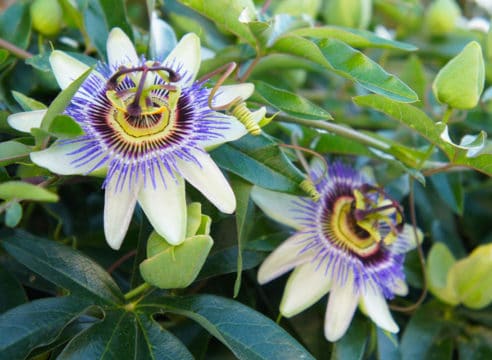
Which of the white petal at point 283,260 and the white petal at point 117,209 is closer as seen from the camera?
the white petal at point 117,209

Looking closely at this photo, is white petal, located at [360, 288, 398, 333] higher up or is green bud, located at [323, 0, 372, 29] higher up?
green bud, located at [323, 0, 372, 29]

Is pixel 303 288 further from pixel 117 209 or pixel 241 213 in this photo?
pixel 117 209

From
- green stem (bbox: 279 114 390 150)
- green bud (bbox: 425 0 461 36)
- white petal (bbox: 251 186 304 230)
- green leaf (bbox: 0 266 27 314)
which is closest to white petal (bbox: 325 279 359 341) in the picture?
white petal (bbox: 251 186 304 230)

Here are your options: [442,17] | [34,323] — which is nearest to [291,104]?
[34,323]

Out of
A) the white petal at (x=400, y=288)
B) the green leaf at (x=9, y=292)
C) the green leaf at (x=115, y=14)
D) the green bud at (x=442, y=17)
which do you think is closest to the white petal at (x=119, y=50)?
the green leaf at (x=115, y=14)

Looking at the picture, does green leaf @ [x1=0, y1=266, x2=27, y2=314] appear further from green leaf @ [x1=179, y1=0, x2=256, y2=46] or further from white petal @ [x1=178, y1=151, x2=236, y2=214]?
green leaf @ [x1=179, y1=0, x2=256, y2=46]

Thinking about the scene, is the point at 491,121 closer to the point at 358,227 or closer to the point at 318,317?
the point at 358,227

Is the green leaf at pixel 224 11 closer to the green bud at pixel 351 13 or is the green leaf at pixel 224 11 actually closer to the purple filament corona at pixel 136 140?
the purple filament corona at pixel 136 140

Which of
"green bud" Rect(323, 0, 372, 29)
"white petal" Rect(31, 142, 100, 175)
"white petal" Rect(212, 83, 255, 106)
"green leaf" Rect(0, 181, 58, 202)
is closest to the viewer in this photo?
"green leaf" Rect(0, 181, 58, 202)
